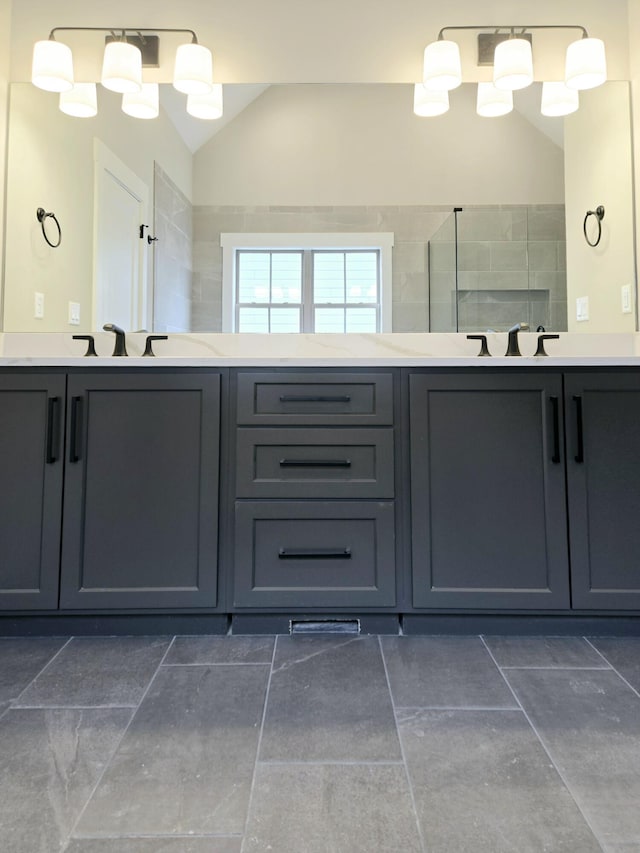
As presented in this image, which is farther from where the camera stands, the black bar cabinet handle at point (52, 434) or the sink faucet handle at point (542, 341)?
the sink faucet handle at point (542, 341)

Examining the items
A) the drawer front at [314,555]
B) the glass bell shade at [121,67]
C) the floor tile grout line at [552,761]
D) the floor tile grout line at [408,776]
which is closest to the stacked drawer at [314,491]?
the drawer front at [314,555]

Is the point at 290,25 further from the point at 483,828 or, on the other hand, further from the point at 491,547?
the point at 483,828

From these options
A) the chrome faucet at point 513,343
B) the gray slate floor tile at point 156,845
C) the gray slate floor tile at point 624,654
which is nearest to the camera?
the gray slate floor tile at point 156,845

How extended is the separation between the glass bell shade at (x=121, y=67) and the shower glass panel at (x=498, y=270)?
52.9 inches

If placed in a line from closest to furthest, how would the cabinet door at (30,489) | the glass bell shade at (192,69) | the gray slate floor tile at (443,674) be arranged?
the gray slate floor tile at (443,674) < the cabinet door at (30,489) < the glass bell shade at (192,69)

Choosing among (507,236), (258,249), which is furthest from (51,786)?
(507,236)

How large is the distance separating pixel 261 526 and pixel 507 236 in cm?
154

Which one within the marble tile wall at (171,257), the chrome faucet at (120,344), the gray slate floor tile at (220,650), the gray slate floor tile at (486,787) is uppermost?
the marble tile wall at (171,257)

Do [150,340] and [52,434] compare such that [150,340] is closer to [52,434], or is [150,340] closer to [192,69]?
[52,434]

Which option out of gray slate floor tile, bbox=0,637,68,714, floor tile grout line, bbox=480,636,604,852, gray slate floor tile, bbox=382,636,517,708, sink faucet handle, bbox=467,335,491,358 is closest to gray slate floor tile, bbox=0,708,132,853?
gray slate floor tile, bbox=0,637,68,714

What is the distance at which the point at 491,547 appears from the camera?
1573 millimetres

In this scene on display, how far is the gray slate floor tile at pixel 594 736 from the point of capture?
0.88 metres

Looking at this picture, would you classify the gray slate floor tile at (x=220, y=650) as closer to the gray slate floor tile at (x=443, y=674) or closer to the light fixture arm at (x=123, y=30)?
the gray slate floor tile at (x=443, y=674)

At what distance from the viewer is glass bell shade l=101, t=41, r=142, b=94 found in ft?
6.45
